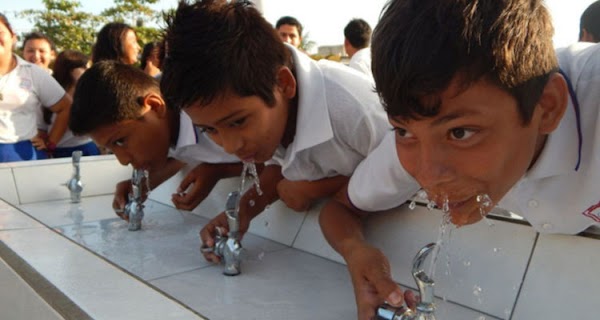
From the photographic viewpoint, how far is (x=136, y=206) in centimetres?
127

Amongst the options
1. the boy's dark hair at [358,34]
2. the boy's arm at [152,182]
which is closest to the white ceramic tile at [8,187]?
the boy's arm at [152,182]

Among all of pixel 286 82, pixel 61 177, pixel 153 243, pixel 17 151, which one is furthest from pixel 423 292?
pixel 17 151

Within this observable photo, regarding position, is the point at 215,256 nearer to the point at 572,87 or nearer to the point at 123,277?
the point at 123,277

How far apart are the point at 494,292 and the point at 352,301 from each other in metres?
0.20

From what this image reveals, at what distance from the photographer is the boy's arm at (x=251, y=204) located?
104 cm

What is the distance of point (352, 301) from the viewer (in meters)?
0.82

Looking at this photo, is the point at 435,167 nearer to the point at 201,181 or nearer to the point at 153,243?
the point at 153,243

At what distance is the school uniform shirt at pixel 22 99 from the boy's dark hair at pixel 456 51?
1.73 meters

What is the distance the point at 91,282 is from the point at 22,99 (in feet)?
4.89

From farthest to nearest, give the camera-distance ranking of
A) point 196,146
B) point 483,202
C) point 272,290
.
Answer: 1. point 196,146
2. point 272,290
3. point 483,202

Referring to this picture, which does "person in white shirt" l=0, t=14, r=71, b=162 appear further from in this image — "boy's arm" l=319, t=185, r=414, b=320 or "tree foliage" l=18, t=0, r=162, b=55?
"tree foliage" l=18, t=0, r=162, b=55

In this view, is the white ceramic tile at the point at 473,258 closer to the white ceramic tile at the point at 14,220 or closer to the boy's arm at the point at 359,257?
the boy's arm at the point at 359,257

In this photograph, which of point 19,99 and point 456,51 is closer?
point 456,51

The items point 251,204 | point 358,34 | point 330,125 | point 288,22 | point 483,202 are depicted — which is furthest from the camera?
point 288,22
